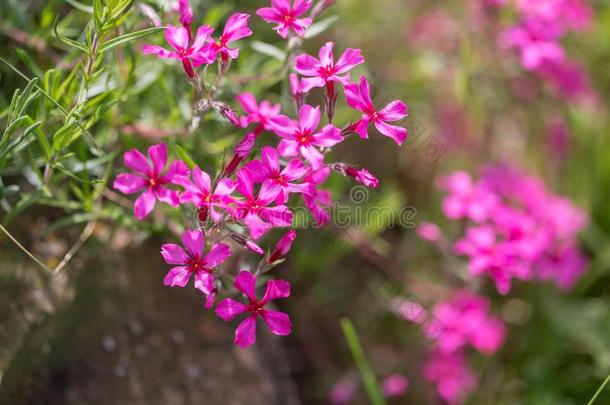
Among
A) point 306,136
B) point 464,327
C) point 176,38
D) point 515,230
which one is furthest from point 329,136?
point 464,327

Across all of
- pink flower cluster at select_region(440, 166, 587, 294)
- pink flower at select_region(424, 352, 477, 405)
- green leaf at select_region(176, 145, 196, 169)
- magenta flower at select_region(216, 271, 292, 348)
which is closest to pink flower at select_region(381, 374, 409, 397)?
pink flower at select_region(424, 352, 477, 405)

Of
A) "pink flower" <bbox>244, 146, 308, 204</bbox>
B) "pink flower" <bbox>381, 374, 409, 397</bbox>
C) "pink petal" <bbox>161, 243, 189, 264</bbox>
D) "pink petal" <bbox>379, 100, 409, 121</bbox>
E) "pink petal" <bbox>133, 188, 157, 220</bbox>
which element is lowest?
"pink flower" <bbox>381, 374, 409, 397</bbox>

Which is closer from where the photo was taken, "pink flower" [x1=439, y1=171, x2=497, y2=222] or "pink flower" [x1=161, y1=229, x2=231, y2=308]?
"pink flower" [x1=161, y1=229, x2=231, y2=308]

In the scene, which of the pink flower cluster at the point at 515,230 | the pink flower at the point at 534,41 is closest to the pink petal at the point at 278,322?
the pink flower cluster at the point at 515,230

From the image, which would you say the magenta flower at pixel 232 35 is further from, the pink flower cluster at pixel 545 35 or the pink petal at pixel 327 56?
the pink flower cluster at pixel 545 35

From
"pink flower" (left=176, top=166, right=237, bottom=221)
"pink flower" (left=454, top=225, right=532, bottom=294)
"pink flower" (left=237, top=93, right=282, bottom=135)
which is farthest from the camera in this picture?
"pink flower" (left=454, top=225, right=532, bottom=294)

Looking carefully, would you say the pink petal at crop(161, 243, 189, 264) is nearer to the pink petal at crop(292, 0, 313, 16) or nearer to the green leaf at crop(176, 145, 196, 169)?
the green leaf at crop(176, 145, 196, 169)
